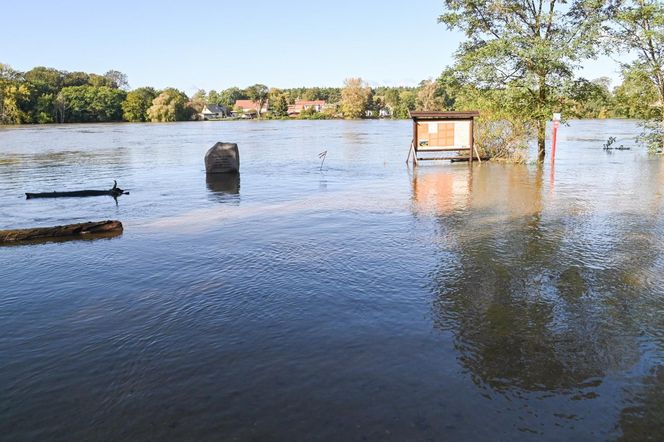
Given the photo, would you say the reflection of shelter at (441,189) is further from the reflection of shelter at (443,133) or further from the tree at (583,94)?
the tree at (583,94)

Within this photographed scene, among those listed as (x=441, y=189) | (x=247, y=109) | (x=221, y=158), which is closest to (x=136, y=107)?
(x=247, y=109)

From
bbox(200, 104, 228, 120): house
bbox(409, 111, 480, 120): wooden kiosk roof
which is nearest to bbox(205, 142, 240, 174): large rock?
bbox(409, 111, 480, 120): wooden kiosk roof

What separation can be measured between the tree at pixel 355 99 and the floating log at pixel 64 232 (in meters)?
135

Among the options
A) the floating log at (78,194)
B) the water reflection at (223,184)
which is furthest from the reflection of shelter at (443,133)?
the floating log at (78,194)

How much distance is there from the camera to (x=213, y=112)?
565 ft

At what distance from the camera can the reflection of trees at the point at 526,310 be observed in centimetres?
508

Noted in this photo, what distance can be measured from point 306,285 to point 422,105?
12586cm

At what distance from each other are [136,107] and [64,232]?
12509 centimetres

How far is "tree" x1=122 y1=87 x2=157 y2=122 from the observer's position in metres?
125

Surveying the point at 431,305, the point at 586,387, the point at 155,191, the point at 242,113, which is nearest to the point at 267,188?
the point at 155,191

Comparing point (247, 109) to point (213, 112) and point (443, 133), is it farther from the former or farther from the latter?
point (443, 133)

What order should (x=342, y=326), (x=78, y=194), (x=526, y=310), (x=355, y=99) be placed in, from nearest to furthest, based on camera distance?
(x=342, y=326) < (x=526, y=310) < (x=78, y=194) < (x=355, y=99)

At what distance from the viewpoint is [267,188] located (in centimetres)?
1862

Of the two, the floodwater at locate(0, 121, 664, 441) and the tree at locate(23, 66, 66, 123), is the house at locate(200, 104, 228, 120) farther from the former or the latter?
the floodwater at locate(0, 121, 664, 441)
